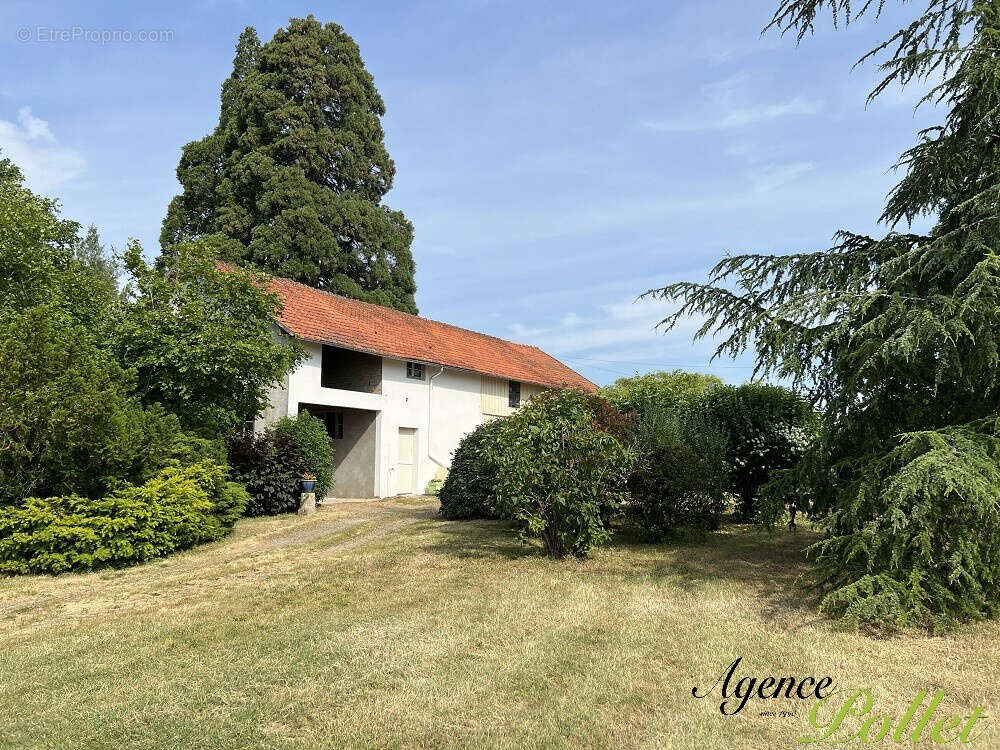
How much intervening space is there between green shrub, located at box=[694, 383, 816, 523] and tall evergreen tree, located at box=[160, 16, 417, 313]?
772 inches

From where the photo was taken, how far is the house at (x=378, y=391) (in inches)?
758

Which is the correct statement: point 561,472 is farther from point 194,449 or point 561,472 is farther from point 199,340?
point 199,340

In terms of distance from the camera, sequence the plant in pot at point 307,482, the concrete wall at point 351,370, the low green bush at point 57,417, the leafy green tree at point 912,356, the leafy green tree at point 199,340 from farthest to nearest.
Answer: the concrete wall at point 351,370 < the plant in pot at point 307,482 < the leafy green tree at point 199,340 < the low green bush at point 57,417 < the leafy green tree at point 912,356

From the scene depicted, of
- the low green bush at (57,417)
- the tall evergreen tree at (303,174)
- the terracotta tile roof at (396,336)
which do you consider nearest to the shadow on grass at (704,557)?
the low green bush at (57,417)

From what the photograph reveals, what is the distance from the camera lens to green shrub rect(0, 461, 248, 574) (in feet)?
29.7

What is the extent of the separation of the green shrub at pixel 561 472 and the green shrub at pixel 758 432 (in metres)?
4.46

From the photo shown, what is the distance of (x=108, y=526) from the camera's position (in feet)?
31.0

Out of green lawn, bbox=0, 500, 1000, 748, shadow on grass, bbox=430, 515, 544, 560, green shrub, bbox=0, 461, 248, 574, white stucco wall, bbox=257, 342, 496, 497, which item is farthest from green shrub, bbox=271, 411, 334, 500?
green lawn, bbox=0, 500, 1000, 748

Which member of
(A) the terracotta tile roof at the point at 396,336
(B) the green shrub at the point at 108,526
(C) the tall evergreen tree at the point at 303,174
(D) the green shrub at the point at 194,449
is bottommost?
(B) the green shrub at the point at 108,526

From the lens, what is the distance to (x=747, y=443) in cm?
1311

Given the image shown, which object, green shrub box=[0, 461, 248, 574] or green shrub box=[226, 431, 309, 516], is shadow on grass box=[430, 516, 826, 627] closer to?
green shrub box=[0, 461, 248, 574]

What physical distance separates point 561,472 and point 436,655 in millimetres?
4019

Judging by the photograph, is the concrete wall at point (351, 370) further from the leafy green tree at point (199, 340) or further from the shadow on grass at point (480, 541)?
the shadow on grass at point (480, 541)

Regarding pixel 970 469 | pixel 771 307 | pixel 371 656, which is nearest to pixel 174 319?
pixel 371 656
